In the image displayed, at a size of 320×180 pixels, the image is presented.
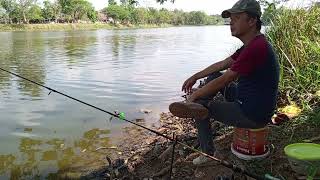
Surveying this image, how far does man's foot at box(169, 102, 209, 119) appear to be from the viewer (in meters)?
3.79

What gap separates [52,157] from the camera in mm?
6688

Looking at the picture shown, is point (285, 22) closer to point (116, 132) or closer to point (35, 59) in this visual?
point (116, 132)

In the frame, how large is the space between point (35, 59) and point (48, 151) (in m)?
16.1

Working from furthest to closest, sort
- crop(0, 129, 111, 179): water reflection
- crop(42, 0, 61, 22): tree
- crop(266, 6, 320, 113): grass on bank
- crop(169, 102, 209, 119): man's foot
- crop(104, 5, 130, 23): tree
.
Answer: crop(104, 5, 130, 23): tree < crop(42, 0, 61, 22): tree < crop(266, 6, 320, 113): grass on bank < crop(0, 129, 111, 179): water reflection < crop(169, 102, 209, 119): man's foot

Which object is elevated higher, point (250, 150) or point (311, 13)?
point (311, 13)

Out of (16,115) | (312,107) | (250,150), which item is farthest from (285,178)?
(16,115)

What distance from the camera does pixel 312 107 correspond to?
5715mm

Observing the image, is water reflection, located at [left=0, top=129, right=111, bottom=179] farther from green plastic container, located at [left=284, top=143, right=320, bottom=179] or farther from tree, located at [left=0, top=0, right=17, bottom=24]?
tree, located at [left=0, top=0, right=17, bottom=24]

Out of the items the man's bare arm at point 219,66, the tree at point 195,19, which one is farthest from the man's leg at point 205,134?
the tree at point 195,19

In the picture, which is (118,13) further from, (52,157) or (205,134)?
(205,134)

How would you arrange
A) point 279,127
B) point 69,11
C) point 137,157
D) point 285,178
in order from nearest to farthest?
point 285,178
point 279,127
point 137,157
point 69,11

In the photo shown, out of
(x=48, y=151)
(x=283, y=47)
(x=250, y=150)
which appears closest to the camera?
(x=250, y=150)

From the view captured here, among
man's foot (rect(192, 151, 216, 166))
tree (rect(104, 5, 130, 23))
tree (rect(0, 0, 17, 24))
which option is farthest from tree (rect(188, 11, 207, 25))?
man's foot (rect(192, 151, 216, 166))

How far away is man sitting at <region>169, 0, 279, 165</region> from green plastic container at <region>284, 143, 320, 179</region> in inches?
20.4
